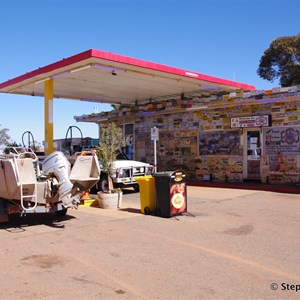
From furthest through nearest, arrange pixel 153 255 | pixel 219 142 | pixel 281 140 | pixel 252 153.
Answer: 1. pixel 219 142
2. pixel 252 153
3. pixel 281 140
4. pixel 153 255

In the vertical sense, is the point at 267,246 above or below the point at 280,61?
below

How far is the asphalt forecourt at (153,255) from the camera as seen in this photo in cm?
466

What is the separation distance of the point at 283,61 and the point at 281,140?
25.3 metres

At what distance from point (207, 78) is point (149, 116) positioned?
5017 mm

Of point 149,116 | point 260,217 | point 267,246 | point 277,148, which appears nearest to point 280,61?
point 149,116

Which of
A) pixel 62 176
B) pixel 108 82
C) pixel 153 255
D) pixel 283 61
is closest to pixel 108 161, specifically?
pixel 62 176

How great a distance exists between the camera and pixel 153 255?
6.14 m

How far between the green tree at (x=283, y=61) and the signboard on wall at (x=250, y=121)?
21.0 metres

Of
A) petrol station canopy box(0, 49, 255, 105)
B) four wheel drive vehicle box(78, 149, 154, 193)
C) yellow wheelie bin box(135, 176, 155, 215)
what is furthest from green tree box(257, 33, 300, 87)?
yellow wheelie bin box(135, 176, 155, 215)

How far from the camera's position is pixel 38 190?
8.12 metres

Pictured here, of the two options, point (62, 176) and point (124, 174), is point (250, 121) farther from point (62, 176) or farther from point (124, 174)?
point (62, 176)

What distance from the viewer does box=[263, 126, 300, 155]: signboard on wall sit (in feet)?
47.6

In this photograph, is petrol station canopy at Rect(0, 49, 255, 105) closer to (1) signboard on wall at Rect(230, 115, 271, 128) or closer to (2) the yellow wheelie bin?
(1) signboard on wall at Rect(230, 115, 271, 128)

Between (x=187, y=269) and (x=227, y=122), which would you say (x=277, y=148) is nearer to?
(x=227, y=122)
